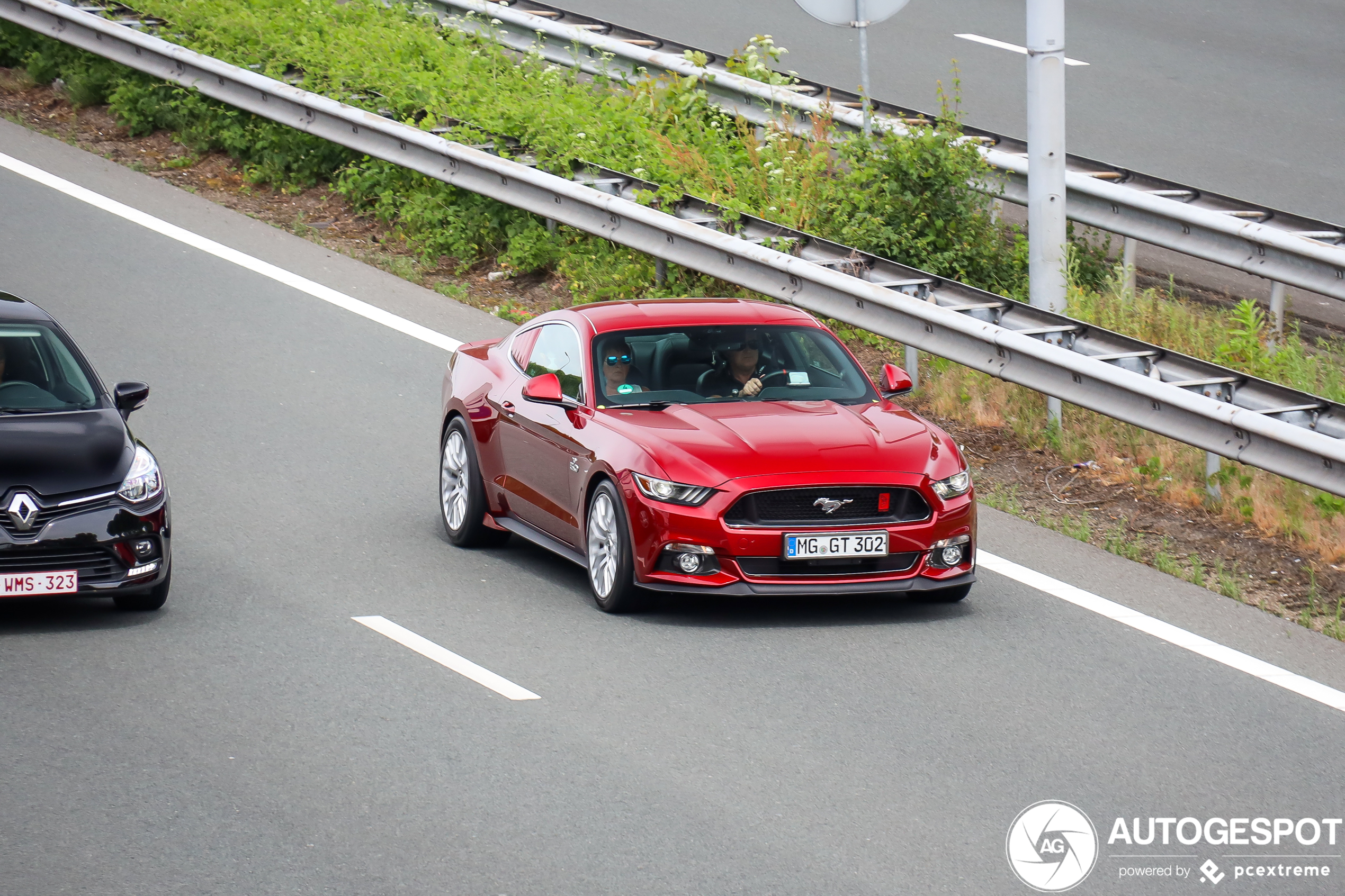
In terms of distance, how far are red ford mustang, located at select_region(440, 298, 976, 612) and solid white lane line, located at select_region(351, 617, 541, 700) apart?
1.06 metres

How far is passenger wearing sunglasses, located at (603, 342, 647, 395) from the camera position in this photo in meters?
10.7

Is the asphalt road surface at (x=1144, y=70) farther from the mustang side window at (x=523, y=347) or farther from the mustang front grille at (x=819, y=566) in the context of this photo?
the mustang front grille at (x=819, y=566)

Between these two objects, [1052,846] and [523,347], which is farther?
[523,347]

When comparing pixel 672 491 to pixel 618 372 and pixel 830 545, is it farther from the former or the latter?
pixel 618 372

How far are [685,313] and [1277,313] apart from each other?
4.80 metres

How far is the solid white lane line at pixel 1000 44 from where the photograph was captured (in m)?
23.0

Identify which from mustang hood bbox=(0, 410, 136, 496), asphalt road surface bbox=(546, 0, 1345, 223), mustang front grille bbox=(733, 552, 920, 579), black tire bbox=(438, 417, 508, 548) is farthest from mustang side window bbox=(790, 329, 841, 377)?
asphalt road surface bbox=(546, 0, 1345, 223)

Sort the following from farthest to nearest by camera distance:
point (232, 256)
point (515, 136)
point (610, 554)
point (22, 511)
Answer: point (515, 136) < point (232, 256) < point (610, 554) < point (22, 511)

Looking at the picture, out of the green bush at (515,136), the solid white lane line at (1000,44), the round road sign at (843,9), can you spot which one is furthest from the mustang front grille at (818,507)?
the solid white lane line at (1000,44)

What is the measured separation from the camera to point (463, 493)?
1148 centimetres

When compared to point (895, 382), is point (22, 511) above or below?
above

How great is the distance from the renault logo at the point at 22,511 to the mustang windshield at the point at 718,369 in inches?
115

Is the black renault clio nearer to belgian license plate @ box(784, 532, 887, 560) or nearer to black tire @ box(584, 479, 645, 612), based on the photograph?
black tire @ box(584, 479, 645, 612)

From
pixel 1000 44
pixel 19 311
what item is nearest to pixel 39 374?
pixel 19 311
